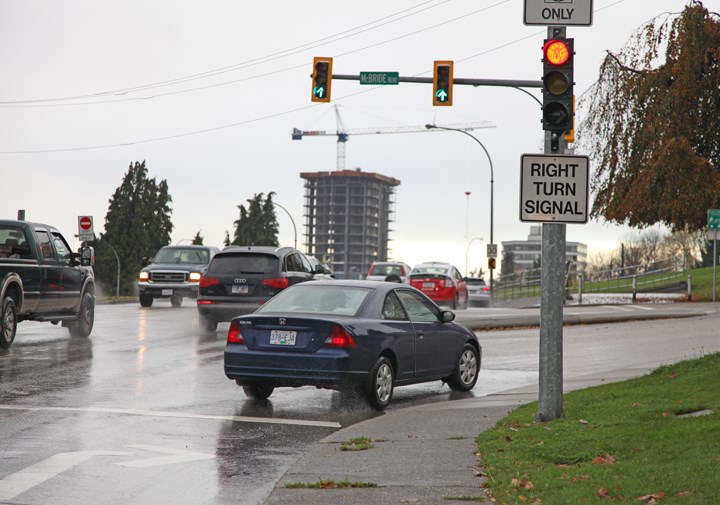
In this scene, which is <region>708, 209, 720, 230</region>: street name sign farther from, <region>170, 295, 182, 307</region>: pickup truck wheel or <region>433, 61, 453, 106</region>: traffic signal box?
<region>170, 295, 182, 307</region>: pickup truck wheel

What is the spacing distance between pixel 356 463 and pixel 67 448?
2.58 m

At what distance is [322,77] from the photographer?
28422mm

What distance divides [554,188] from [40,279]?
1214 centimetres

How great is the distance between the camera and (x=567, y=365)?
1794cm

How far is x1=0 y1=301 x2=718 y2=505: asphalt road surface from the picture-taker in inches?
312

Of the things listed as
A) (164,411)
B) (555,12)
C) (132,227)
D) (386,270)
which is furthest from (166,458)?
(132,227)

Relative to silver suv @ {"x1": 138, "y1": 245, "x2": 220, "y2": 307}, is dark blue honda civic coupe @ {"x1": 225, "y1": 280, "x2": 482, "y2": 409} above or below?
below

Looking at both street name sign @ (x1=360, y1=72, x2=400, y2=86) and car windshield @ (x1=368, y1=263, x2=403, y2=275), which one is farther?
car windshield @ (x1=368, y1=263, x2=403, y2=275)

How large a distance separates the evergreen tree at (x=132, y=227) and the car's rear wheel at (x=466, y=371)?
94674 millimetres

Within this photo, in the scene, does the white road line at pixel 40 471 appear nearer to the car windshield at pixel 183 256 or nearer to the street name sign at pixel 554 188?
the street name sign at pixel 554 188

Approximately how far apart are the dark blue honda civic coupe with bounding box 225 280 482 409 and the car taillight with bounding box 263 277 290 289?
30.2 ft

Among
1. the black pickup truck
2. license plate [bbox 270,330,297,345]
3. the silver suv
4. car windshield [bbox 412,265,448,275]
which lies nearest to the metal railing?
car windshield [bbox 412,265,448,275]

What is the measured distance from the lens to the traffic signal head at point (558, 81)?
10.4 meters

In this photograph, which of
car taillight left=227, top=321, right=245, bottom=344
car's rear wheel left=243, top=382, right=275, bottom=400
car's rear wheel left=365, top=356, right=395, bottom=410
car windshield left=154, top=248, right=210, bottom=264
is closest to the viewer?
car's rear wheel left=365, top=356, right=395, bottom=410
